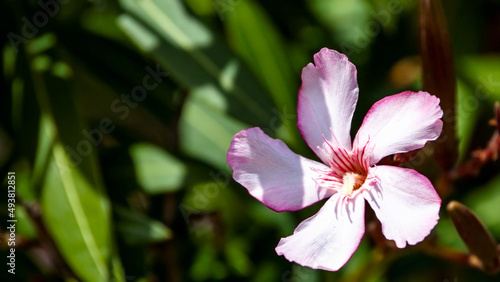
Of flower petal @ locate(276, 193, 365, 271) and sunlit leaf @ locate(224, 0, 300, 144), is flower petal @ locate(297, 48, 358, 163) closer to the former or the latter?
flower petal @ locate(276, 193, 365, 271)

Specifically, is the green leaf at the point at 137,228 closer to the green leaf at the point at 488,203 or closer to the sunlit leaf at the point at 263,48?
the sunlit leaf at the point at 263,48

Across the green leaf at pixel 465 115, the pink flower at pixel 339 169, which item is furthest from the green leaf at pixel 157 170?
the green leaf at pixel 465 115

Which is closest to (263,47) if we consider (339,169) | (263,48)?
(263,48)

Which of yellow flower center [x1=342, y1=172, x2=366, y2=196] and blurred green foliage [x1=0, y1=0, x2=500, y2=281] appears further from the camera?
blurred green foliage [x1=0, y1=0, x2=500, y2=281]

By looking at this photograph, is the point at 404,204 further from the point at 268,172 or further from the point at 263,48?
the point at 263,48

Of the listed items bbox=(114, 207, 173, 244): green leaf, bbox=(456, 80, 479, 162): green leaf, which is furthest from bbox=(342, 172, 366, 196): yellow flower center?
bbox=(456, 80, 479, 162): green leaf
